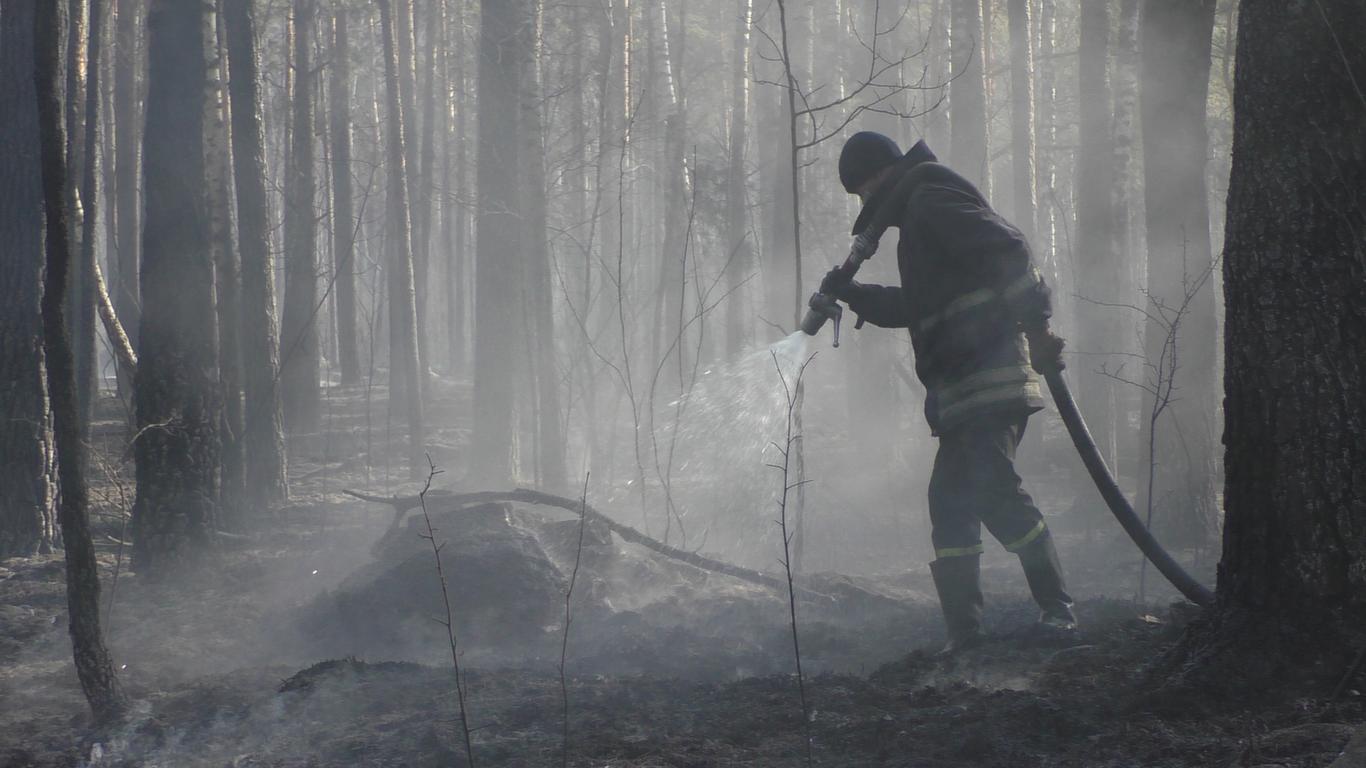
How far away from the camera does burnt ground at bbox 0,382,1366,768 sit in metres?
2.86

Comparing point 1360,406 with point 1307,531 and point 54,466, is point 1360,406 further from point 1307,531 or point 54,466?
point 54,466

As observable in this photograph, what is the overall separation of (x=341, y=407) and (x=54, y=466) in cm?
949

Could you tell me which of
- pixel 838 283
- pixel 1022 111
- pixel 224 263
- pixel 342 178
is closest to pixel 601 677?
pixel 838 283

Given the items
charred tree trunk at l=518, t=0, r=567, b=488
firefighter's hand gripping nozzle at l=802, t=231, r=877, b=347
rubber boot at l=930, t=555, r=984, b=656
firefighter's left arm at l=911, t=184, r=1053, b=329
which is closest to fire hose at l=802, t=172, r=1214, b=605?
firefighter's hand gripping nozzle at l=802, t=231, r=877, b=347

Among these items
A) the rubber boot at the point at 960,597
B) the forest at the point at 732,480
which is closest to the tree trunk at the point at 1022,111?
the forest at the point at 732,480

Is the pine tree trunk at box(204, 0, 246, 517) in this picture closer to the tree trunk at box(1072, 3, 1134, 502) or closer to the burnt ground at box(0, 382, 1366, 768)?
the burnt ground at box(0, 382, 1366, 768)

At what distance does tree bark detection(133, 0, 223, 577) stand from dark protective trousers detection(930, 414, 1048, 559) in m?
4.95

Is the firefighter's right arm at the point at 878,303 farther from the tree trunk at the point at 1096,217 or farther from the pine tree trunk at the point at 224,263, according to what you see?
the tree trunk at the point at 1096,217

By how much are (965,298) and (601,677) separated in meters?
2.24

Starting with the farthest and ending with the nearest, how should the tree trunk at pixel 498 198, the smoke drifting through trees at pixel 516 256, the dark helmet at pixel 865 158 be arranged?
the tree trunk at pixel 498 198 < the smoke drifting through trees at pixel 516 256 < the dark helmet at pixel 865 158

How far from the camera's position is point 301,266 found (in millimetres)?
12797

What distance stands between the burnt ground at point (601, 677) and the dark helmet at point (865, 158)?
2.12 metres

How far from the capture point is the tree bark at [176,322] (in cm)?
659

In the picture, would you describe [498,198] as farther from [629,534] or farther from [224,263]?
[629,534]
